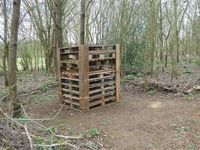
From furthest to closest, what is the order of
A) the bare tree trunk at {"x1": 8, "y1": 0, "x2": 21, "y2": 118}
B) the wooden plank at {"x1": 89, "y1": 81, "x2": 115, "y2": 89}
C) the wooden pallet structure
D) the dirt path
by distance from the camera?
1. the wooden plank at {"x1": 89, "y1": 81, "x2": 115, "y2": 89}
2. the wooden pallet structure
3. the bare tree trunk at {"x1": 8, "y1": 0, "x2": 21, "y2": 118}
4. the dirt path

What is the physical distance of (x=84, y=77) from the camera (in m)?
5.54

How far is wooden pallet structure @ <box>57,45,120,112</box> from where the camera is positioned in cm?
556

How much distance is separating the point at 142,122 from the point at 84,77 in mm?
1454

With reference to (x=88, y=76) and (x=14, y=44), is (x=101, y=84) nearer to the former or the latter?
(x=88, y=76)

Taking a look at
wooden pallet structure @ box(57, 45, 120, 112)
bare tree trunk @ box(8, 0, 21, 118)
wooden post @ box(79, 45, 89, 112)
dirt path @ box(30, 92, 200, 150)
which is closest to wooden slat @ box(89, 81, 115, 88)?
wooden pallet structure @ box(57, 45, 120, 112)

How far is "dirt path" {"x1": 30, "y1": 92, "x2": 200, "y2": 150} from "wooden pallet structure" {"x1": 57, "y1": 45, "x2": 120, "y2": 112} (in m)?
0.25

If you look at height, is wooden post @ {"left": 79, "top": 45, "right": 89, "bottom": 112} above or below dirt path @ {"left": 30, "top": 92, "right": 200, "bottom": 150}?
above

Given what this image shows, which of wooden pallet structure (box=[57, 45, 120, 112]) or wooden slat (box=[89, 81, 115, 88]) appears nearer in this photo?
wooden pallet structure (box=[57, 45, 120, 112])

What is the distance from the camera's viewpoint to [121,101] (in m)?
6.47

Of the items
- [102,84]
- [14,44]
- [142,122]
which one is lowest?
[142,122]

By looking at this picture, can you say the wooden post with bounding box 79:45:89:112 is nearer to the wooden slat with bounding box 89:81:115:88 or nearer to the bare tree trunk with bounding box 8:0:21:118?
the wooden slat with bounding box 89:81:115:88

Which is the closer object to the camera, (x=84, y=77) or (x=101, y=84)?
(x=84, y=77)

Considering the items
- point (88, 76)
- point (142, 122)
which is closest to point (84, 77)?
point (88, 76)

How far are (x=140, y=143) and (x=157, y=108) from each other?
1.96m
